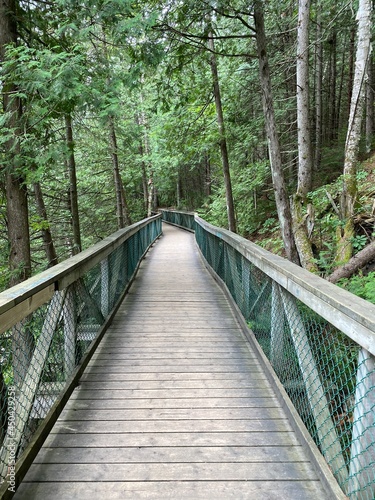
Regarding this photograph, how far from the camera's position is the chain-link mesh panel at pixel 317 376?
1.52 metres

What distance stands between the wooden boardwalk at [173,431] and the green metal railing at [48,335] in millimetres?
151

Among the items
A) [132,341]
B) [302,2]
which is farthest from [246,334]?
[302,2]

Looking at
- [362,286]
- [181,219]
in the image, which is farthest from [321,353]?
[181,219]

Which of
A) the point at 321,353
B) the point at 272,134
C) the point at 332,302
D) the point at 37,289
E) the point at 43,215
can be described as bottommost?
the point at 321,353

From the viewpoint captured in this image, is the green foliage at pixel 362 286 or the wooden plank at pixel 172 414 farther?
the green foliage at pixel 362 286

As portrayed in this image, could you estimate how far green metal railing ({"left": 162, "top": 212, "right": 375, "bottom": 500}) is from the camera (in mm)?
Answer: 1514

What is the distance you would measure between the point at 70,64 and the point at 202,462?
4347 mm

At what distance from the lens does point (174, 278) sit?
725 cm

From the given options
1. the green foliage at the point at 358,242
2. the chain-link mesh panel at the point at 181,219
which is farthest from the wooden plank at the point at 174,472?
the chain-link mesh panel at the point at 181,219

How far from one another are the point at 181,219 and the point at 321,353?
19678 mm

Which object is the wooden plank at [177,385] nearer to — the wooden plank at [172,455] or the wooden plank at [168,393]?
the wooden plank at [168,393]

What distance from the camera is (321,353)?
2525 mm

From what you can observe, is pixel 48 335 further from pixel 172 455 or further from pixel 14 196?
pixel 14 196

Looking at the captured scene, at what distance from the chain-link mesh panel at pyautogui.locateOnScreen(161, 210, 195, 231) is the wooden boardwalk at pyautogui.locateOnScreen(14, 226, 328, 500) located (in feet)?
47.4
